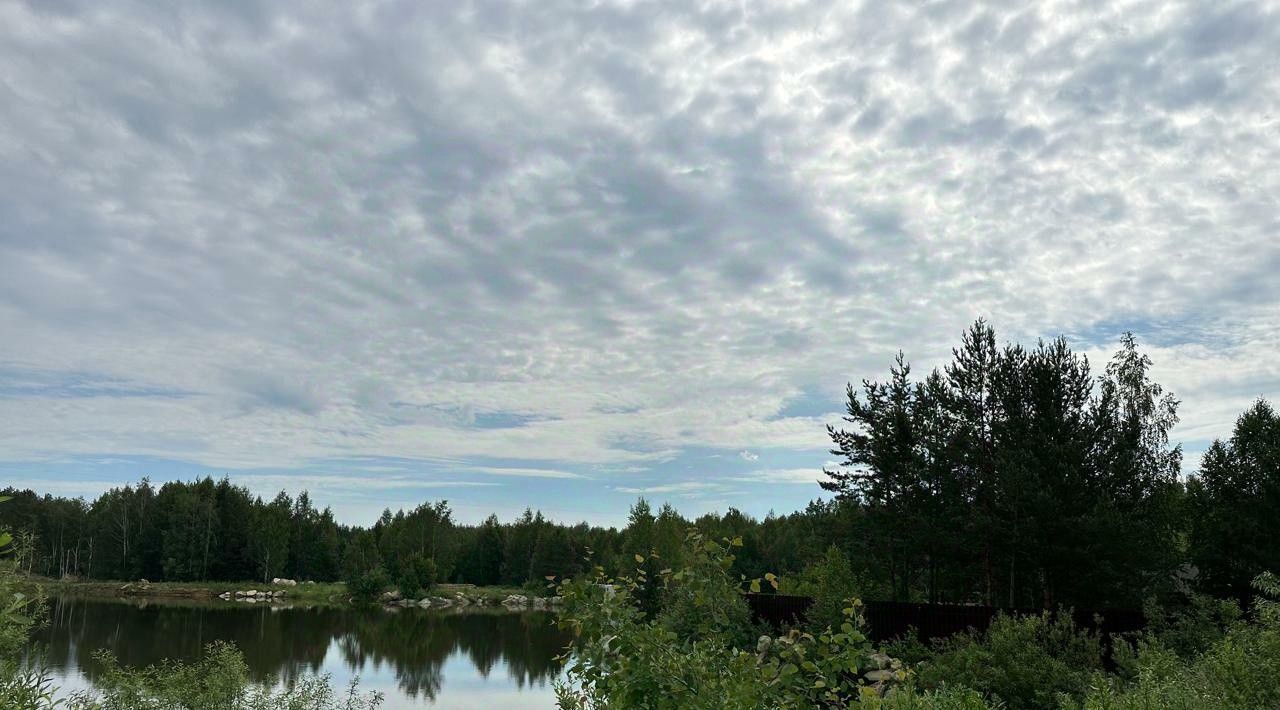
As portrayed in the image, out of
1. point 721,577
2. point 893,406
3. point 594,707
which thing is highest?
point 893,406

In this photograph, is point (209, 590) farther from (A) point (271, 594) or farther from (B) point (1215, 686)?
(B) point (1215, 686)

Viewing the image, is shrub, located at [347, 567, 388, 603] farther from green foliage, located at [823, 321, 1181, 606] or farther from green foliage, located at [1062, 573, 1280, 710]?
green foliage, located at [1062, 573, 1280, 710]

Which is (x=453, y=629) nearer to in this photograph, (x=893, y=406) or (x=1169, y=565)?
(x=893, y=406)

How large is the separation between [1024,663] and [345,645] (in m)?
35.3

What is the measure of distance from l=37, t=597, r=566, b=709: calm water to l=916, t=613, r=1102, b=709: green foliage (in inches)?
312

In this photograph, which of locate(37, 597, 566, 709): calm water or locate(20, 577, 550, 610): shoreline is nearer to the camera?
locate(37, 597, 566, 709): calm water

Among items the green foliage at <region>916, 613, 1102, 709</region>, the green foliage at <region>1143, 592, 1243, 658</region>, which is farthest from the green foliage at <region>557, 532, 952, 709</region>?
the green foliage at <region>1143, 592, 1243, 658</region>

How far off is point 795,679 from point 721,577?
2.71 feet

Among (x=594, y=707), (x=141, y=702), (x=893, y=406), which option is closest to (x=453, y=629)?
(x=893, y=406)

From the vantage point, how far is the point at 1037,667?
511 inches

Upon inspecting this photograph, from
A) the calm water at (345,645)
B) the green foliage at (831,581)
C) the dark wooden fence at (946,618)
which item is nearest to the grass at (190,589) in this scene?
the calm water at (345,645)

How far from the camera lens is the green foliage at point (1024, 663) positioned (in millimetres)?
12602

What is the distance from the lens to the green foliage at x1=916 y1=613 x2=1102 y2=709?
12.6 meters

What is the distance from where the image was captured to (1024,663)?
514 inches
